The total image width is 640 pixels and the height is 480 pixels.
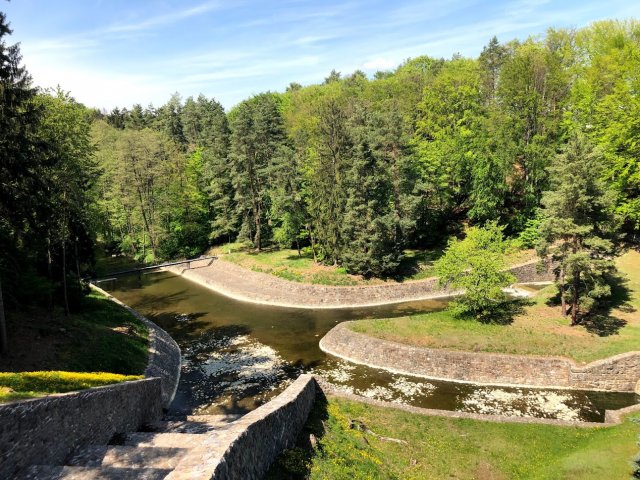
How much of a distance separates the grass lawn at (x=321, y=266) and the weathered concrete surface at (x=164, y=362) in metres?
17.5

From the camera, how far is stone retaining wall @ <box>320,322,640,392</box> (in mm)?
24750

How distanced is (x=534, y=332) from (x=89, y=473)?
28363 millimetres

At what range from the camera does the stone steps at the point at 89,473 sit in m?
10.2

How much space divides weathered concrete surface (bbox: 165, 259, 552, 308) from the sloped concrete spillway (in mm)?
1525

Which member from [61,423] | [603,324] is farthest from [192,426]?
[603,324]

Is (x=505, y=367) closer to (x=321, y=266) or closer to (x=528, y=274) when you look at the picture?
(x=528, y=274)

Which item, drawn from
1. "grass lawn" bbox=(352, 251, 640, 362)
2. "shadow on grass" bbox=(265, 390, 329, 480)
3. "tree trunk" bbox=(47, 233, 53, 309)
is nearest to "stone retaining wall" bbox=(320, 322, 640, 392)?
"grass lawn" bbox=(352, 251, 640, 362)

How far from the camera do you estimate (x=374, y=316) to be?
128 ft

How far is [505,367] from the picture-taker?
25891mm

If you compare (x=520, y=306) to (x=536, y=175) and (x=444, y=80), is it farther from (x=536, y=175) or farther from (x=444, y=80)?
(x=444, y=80)

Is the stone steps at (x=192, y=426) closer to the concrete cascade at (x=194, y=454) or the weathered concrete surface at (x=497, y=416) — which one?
the concrete cascade at (x=194, y=454)

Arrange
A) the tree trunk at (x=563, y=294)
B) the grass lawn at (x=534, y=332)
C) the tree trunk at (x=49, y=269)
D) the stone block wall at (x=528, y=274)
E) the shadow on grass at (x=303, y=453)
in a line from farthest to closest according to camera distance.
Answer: the stone block wall at (x=528, y=274) < the tree trunk at (x=563, y=294) < the tree trunk at (x=49, y=269) < the grass lawn at (x=534, y=332) < the shadow on grass at (x=303, y=453)

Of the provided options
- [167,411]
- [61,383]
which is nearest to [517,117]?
[167,411]

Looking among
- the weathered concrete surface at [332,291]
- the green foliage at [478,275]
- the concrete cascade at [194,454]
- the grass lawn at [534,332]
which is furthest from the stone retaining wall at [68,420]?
the weathered concrete surface at [332,291]
